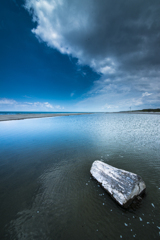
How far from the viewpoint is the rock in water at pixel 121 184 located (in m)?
3.98

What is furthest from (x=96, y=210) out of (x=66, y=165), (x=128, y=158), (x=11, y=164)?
(x=11, y=164)

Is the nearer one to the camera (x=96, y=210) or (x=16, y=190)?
(x=96, y=210)

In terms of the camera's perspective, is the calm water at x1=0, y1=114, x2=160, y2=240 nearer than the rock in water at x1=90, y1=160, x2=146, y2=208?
Yes

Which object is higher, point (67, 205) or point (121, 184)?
point (121, 184)

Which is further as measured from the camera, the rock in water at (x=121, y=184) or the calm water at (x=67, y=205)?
the rock in water at (x=121, y=184)

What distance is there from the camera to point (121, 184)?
4.35 metres

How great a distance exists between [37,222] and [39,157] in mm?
5128

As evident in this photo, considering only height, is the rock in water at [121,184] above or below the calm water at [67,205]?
above

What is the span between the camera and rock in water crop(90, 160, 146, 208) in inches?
157

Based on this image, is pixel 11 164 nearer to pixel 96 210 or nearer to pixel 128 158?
pixel 96 210

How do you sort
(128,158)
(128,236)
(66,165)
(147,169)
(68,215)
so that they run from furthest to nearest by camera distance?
(128,158) < (66,165) < (147,169) < (68,215) < (128,236)

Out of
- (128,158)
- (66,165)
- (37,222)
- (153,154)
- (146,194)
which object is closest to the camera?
(37,222)

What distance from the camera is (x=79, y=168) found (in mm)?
6617

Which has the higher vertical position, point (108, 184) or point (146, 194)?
point (108, 184)
